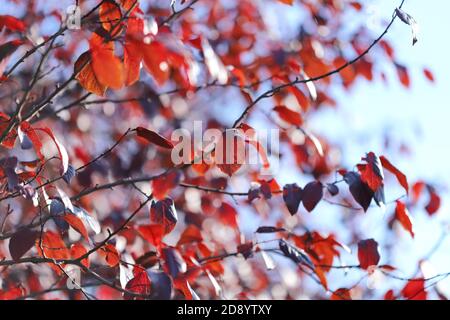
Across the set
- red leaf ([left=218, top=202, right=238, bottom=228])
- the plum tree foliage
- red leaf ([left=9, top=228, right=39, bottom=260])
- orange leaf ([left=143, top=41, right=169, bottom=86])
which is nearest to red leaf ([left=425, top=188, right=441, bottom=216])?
the plum tree foliage

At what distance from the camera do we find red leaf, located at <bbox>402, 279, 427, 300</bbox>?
2.29 m

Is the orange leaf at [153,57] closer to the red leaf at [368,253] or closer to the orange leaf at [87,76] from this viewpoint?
the orange leaf at [87,76]

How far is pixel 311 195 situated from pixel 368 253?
0.98 feet

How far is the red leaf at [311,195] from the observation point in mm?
2076

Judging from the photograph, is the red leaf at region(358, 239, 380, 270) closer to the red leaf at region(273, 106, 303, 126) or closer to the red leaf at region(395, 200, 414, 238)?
the red leaf at region(395, 200, 414, 238)

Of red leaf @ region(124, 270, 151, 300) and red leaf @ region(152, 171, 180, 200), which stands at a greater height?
red leaf @ region(152, 171, 180, 200)

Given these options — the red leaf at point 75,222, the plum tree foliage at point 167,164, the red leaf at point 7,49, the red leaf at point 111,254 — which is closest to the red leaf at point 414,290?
the plum tree foliage at point 167,164

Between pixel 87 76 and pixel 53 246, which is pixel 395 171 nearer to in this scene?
pixel 87 76

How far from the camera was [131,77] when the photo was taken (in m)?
2.03

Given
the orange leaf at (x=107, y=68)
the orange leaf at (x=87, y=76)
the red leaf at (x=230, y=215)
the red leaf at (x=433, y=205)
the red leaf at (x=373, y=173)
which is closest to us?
the orange leaf at (x=107, y=68)

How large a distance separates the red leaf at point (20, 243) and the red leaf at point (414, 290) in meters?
1.20

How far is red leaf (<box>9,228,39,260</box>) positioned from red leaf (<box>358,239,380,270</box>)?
3.24 ft

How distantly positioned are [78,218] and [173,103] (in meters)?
2.28
